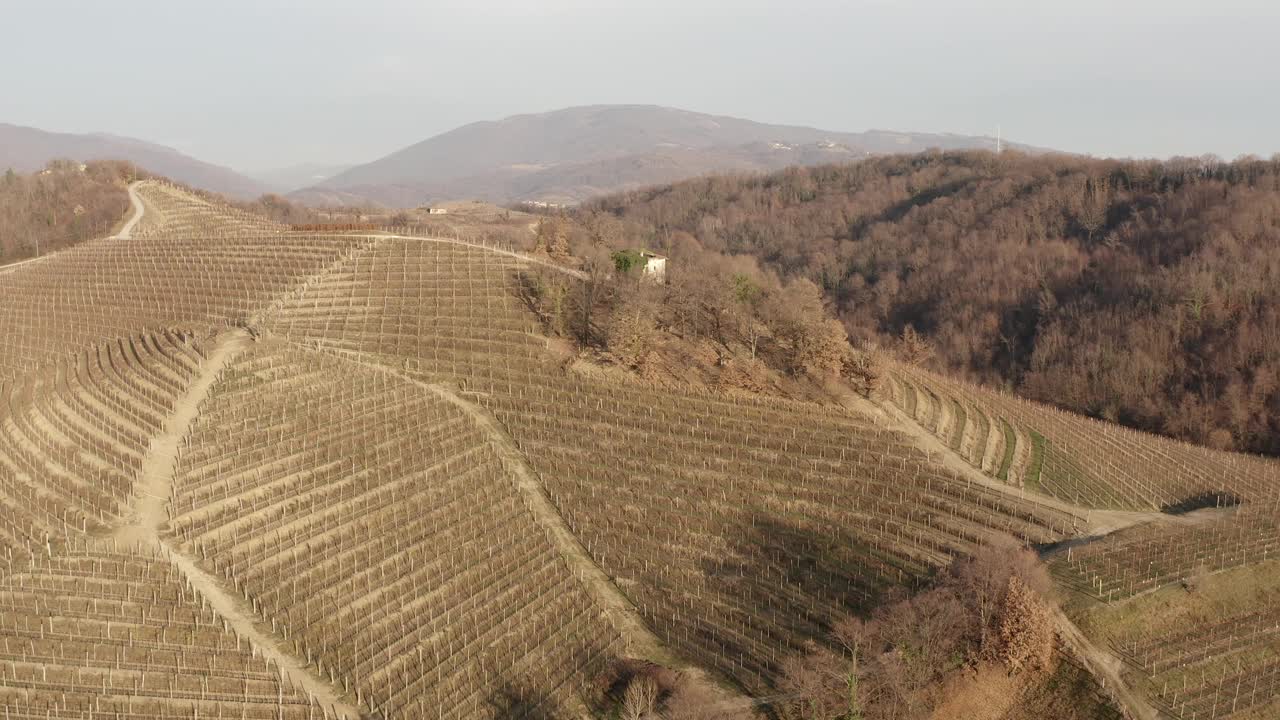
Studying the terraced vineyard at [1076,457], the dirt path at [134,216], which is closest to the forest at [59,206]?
the dirt path at [134,216]

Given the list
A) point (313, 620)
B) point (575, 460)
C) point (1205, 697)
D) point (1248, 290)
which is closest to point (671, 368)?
point (575, 460)

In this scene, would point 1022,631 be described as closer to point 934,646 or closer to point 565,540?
point 934,646

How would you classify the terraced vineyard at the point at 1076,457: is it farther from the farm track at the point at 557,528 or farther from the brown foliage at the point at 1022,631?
the farm track at the point at 557,528

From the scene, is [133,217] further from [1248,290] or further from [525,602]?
[1248,290]

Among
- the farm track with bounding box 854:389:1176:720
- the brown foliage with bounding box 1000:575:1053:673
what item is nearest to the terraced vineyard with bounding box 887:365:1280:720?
the farm track with bounding box 854:389:1176:720

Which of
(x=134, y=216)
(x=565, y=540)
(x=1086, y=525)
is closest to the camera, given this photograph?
(x=1086, y=525)

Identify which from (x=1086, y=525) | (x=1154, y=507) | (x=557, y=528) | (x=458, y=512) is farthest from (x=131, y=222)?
(x=1154, y=507)

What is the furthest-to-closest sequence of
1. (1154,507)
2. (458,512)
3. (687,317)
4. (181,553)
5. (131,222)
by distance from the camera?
(131,222) → (687,317) → (1154,507) → (458,512) → (181,553)
